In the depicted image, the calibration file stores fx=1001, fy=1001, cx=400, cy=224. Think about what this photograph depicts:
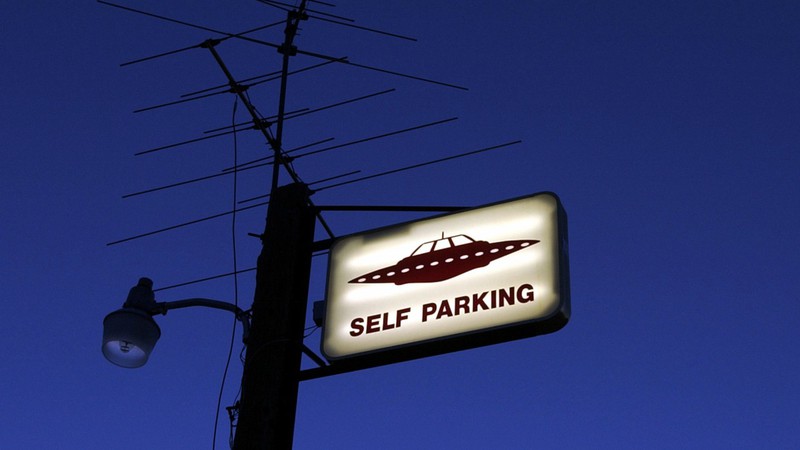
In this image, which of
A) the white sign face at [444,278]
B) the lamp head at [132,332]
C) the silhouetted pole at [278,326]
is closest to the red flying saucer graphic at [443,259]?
the white sign face at [444,278]

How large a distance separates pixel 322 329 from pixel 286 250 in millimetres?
500

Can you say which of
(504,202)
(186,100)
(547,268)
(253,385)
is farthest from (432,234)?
(186,100)

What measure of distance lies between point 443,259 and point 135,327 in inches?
79.7

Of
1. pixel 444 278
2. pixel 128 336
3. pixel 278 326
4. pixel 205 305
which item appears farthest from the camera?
pixel 205 305

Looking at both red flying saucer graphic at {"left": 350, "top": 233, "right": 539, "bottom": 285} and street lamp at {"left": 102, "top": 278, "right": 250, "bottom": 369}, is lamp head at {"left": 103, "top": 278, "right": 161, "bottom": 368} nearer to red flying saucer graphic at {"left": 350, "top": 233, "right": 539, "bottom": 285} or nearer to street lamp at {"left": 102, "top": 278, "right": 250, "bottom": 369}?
street lamp at {"left": 102, "top": 278, "right": 250, "bottom": 369}

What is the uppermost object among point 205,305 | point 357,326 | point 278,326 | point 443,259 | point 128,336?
point 205,305

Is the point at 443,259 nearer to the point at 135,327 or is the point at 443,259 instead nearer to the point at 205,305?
the point at 205,305

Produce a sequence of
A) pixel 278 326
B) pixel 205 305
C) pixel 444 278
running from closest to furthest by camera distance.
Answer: pixel 278 326
pixel 444 278
pixel 205 305

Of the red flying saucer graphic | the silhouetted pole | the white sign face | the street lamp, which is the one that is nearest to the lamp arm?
the street lamp

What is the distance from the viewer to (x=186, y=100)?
23.7ft

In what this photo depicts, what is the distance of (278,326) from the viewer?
17.8ft

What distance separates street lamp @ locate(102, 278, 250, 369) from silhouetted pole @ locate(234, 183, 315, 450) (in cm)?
60

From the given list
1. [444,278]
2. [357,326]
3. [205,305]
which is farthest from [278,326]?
[205,305]

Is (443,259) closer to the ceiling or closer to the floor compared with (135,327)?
closer to the ceiling
